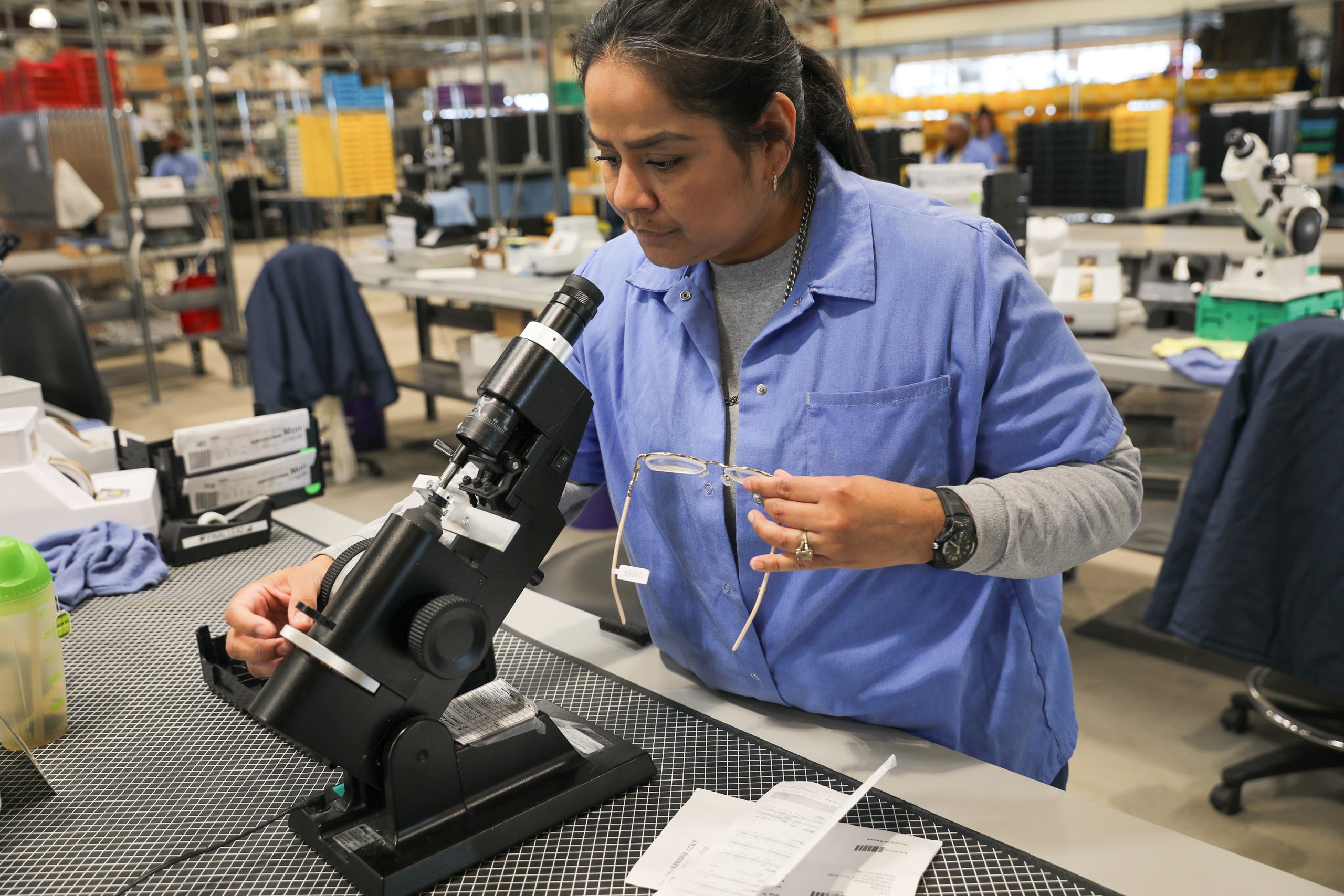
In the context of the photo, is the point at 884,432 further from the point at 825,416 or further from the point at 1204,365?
the point at 1204,365

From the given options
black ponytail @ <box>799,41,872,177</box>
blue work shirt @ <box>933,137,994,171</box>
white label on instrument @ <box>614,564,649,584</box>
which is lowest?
white label on instrument @ <box>614,564,649,584</box>

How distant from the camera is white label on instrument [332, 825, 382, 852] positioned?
88 centimetres

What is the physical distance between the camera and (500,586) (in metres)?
0.91

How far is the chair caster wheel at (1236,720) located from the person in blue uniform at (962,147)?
5.01 metres

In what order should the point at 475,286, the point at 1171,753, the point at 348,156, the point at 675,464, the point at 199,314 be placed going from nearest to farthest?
the point at 675,464, the point at 1171,753, the point at 475,286, the point at 199,314, the point at 348,156

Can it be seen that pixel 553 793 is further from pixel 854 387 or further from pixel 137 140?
pixel 137 140

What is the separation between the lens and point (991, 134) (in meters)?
7.48

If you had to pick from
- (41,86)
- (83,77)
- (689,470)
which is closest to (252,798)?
(689,470)

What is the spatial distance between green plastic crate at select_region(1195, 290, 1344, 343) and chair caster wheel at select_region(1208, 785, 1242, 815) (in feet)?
3.97

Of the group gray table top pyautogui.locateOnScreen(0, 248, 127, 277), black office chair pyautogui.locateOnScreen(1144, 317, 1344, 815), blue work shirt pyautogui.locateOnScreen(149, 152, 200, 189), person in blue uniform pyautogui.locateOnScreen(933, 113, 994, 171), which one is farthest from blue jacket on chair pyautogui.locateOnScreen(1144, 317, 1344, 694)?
blue work shirt pyautogui.locateOnScreen(149, 152, 200, 189)

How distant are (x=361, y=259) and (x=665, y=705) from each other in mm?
5047

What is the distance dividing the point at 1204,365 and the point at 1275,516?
1.96 feet

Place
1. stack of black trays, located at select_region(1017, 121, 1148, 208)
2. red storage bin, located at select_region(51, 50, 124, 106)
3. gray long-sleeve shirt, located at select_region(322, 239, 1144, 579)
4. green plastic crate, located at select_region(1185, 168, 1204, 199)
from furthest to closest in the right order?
red storage bin, located at select_region(51, 50, 124, 106) → green plastic crate, located at select_region(1185, 168, 1204, 199) → stack of black trays, located at select_region(1017, 121, 1148, 208) → gray long-sleeve shirt, located at select_region(322, 239, 1144, 579)

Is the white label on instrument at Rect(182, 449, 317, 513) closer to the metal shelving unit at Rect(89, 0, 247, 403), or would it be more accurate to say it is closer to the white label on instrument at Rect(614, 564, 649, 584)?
the white label on instrument at Rect(614, 564, 649, 584)
